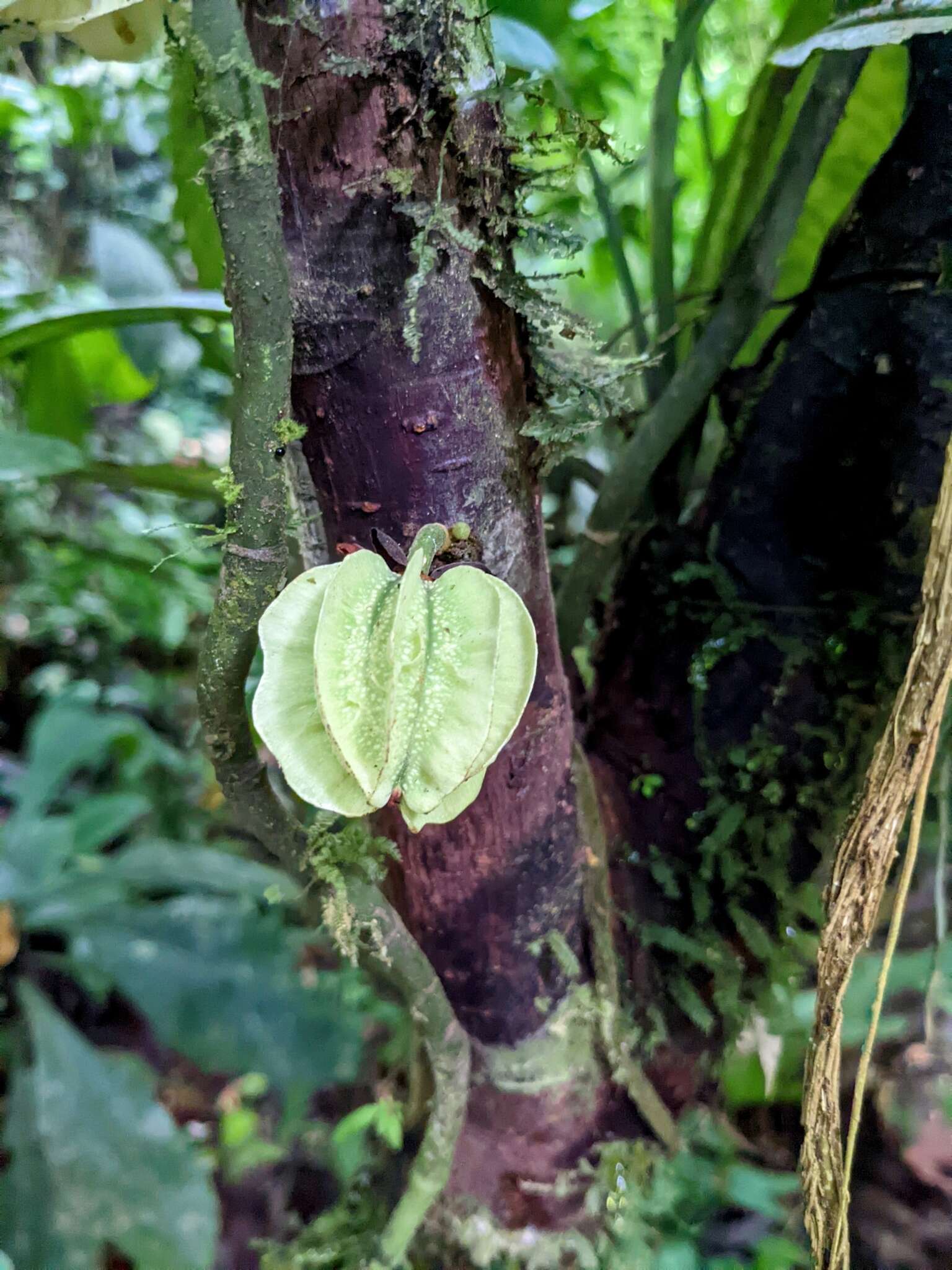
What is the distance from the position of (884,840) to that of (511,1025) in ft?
1.18

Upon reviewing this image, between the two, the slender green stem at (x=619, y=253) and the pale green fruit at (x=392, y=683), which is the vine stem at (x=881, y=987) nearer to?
the pale green fruit at (x=392, y=683)

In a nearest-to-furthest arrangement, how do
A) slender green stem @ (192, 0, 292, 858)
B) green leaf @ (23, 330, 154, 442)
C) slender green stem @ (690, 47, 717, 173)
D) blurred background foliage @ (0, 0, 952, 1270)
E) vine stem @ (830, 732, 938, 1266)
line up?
1. slender green stem @ (192, 0, 292, 858)
2. vine stem @ (830, 732, 938, 1266)
3. blurred background foliage @ (0, 0, 952, 1270)
4. slender green stem @ (690, 47, 717, 173)
5. green leaf @ (23, 330, 154, 442)

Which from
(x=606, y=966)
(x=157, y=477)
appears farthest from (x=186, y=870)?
(x=606, y=966)

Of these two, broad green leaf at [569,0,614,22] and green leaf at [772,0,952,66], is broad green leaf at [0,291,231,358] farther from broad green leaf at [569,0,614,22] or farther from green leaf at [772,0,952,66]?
green leaf at [772,0,952,66]

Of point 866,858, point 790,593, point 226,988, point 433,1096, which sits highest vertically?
point 790,593

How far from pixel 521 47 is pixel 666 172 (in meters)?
0.23

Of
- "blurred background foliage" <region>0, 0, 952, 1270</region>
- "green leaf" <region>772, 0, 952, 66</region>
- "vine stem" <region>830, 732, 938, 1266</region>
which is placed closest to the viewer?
"green leaf" <region>772, 0, 952, 66</region>

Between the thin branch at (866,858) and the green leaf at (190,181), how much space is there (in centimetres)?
57

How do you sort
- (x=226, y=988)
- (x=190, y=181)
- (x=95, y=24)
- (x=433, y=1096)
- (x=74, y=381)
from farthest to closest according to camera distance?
(x=226, y=988), (x=74, y=381), (x=433, y=1096), (x=190, y=181), (x=95, y=24)

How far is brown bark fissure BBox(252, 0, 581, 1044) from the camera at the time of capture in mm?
383

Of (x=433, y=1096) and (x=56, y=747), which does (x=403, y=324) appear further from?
(x=56, y=747)

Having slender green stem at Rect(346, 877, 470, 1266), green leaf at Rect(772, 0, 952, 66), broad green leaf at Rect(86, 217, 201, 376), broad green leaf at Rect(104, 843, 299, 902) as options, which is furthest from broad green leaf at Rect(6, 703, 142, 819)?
green leaf at Rect(772, 0, 952, 66)

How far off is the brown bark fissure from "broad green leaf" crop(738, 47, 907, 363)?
39 centimetres

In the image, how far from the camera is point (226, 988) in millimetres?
1271
